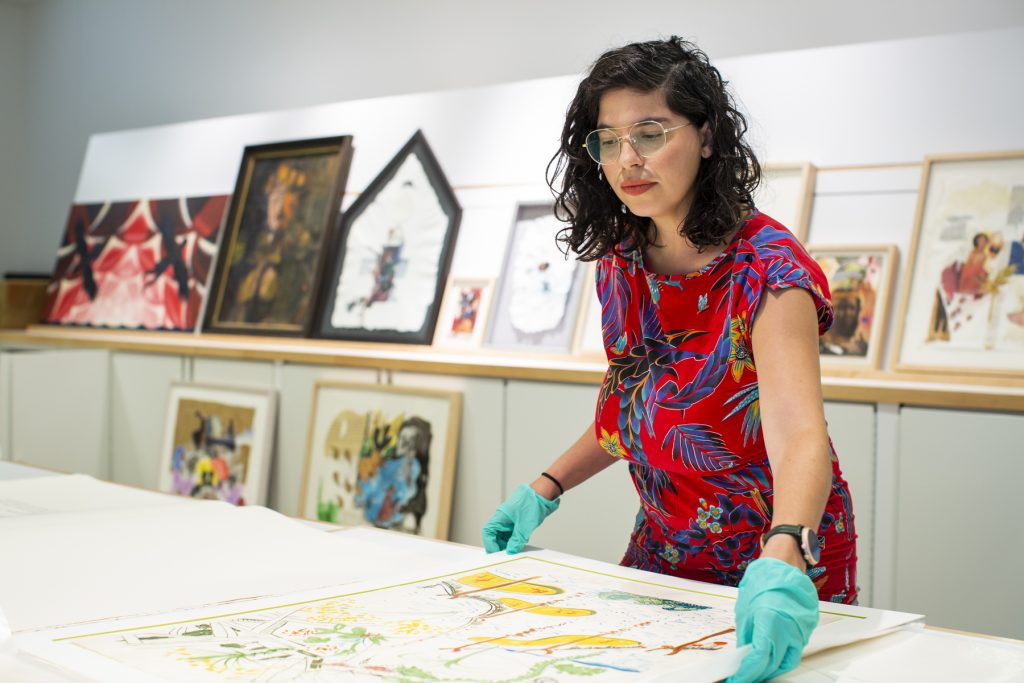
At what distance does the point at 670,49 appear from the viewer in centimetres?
135

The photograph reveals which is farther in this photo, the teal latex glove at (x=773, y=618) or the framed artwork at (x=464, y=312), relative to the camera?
the framed artwork at (x=464, y=312)

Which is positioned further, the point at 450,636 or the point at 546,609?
the point at 546,609

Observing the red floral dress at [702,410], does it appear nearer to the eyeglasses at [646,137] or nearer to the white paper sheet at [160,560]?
the eyeglasses at [646,137]

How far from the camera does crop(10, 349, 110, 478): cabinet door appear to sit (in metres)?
4.03

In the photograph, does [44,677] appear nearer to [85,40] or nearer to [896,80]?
[896,80]

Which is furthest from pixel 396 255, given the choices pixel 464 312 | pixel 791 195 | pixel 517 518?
pixel 517 518

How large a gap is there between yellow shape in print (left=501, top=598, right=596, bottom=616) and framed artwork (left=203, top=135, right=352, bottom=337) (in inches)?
109

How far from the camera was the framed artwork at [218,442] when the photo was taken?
11.8 feet

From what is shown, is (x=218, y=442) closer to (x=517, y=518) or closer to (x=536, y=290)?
(x=536, y=290)

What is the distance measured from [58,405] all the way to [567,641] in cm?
360

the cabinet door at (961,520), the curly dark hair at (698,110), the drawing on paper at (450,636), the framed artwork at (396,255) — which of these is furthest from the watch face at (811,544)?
the framed artwork at (396,255)

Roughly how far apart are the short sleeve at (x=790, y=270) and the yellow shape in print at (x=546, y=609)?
441 millimetres

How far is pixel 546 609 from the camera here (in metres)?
1.08

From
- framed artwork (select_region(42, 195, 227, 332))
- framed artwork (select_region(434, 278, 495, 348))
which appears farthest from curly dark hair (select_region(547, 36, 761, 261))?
framed artwork (select_region(42, 195, 227, 332))
